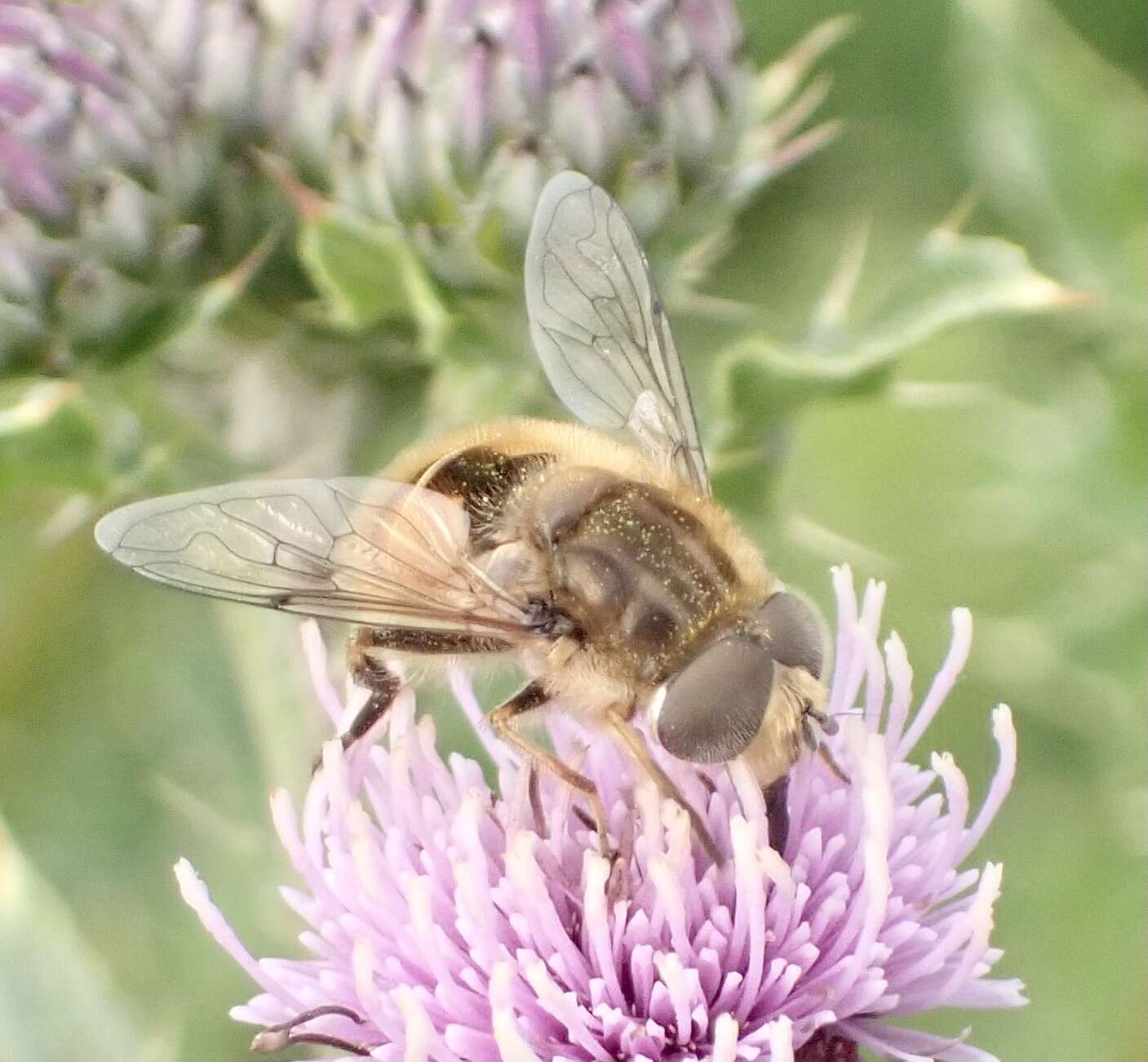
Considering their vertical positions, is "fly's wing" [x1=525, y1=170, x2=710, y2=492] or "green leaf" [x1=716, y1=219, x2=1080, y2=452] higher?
"green leaf" [x1=716, y1=219, x2=1080, y2=452]

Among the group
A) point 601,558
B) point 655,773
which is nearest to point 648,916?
point 655,773

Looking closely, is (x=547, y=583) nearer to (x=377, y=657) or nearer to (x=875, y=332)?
(x=377, y=657)

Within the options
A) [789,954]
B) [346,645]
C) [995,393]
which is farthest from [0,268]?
[995,393]

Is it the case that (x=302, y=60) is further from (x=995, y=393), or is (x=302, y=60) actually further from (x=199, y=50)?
(x=995, y=393)

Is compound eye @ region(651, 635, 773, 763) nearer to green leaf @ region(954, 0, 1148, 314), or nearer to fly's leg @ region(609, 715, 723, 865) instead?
fly's leg @ region(609, 715, 723, 865)

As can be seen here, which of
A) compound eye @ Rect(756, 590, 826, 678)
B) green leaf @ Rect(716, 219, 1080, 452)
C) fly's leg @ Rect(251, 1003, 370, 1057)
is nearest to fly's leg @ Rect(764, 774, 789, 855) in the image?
compound eye @ Rect(756, 590, 826, 678)

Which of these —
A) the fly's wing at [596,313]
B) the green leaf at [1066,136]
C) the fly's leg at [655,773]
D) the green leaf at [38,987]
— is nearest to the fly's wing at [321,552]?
the fly's leg at [655,773]
